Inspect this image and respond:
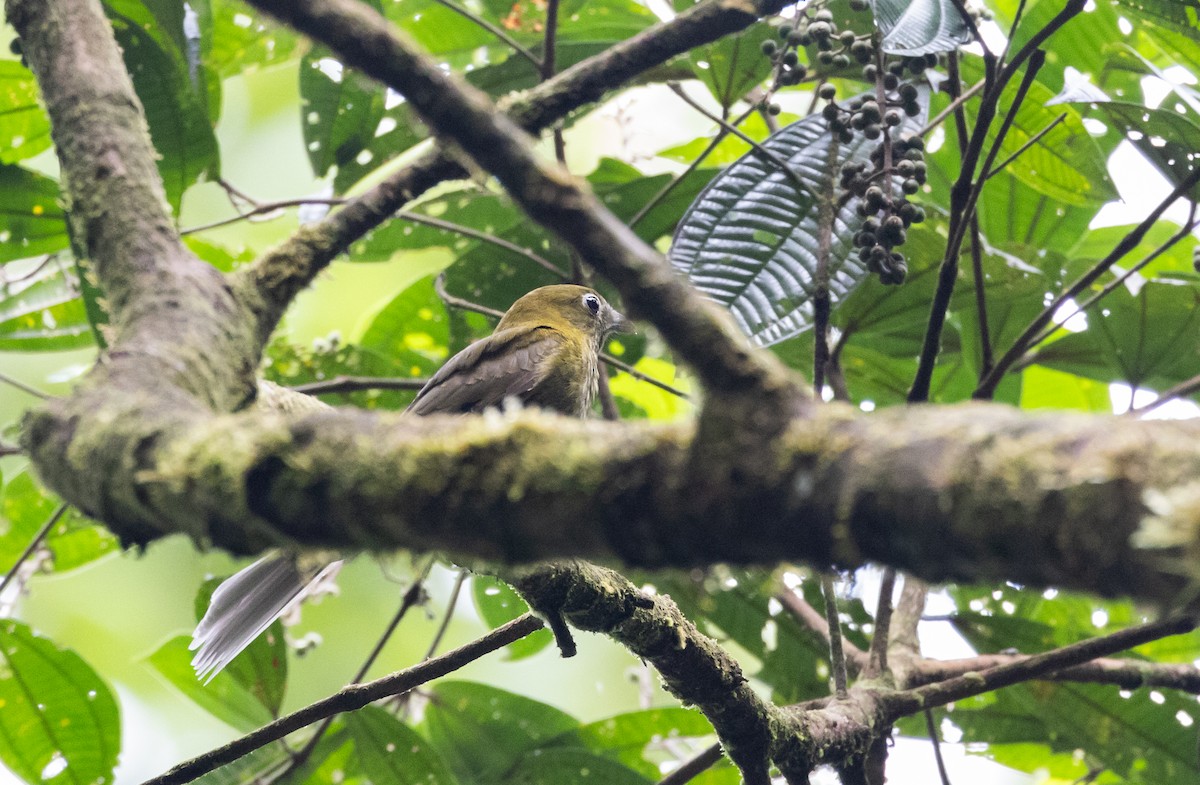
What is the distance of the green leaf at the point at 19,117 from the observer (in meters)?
3.02

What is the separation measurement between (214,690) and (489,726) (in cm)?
85

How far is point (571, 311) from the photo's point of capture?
12.2 ft

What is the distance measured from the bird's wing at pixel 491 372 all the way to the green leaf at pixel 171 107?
0.87m

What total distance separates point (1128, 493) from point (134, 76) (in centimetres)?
276

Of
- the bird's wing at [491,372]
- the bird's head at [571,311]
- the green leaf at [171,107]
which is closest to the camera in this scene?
the green leaf at [171,107]

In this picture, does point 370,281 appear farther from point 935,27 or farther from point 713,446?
point 713,446

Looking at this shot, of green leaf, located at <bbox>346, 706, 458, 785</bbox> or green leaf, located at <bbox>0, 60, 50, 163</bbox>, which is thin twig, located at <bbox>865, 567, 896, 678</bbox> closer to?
green leaf, located at <bbox>346, 706, 458, 785</bbox>

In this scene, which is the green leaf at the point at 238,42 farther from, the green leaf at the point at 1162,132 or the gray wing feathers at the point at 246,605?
the green leaf at the point at 1162,132

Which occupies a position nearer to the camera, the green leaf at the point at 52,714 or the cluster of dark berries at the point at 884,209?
the cluster of dark berries at the point at 884,209

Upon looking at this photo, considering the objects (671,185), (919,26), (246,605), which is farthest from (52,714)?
(919,26)

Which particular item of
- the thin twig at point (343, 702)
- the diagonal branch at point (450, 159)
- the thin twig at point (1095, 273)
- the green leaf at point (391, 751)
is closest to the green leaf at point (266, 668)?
the green leaf at point (391, 751)

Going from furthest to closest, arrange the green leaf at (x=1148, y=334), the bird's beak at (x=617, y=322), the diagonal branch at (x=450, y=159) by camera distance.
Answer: the bird's beak at (x=617, y=322)
the green leaf at (x=1148, y=334)
the diagonal branch at (x=450, y=159)

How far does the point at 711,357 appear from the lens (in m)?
0.84

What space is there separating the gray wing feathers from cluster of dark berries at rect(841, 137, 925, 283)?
155cm
